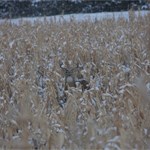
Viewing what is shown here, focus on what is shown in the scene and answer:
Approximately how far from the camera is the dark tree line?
795 cm

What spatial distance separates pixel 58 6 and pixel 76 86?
5.54 metres

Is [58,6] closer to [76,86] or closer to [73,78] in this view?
[73,78]

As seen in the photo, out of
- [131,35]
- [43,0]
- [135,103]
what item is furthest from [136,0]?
[135,103]

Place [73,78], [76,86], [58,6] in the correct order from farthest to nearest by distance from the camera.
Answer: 1. [58,6]
2. [73,78]
3. [76,86]

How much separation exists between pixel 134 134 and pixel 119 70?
1155 mm

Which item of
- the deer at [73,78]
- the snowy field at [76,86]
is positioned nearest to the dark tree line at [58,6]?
the snowy field at [76,86]

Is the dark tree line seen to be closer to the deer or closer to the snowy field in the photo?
the snowy field

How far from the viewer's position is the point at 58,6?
26.7ft

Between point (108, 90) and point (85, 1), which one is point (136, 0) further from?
point (108, 90)

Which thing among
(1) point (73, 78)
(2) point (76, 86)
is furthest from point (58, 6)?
(2) point (76, 86)

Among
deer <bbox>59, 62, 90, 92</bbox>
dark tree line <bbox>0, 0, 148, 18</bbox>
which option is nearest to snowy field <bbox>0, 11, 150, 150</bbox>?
deer <bbox>59, 62, 90, 92</bbox>

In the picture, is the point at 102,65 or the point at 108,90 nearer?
the point at 108,90

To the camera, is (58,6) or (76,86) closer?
(76,86)

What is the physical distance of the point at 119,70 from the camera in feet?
9.41
